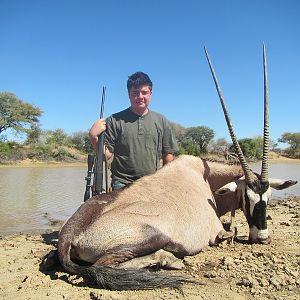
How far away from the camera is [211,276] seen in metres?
3.58

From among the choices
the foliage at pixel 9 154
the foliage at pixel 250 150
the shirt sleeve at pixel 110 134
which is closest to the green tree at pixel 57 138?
the foliage at pixel 9 154

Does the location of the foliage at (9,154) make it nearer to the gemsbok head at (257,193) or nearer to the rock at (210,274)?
the gemsbok head at (257,193)

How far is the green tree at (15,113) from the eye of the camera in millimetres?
41594

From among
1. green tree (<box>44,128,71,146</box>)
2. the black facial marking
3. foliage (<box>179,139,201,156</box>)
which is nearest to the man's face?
the black facial marking

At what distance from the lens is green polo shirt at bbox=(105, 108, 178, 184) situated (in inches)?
216

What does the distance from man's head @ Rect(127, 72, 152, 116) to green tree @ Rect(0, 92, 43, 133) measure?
3784cm

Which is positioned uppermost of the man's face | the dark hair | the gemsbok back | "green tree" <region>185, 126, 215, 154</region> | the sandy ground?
"green tree" <region>185, 126, 215, 154</region>

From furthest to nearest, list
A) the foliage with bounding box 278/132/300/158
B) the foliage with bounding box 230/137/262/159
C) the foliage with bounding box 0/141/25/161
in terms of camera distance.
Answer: the foliage with bounding box 278/132/300/158 → the foliage with bounding box 0/141/25/161 → the foliage with bounding box 230/137/262/159

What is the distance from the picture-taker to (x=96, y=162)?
17.6 feet

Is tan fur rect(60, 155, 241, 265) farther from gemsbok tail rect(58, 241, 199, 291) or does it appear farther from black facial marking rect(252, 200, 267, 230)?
black facial marking rect(252, 200, 267, 230)

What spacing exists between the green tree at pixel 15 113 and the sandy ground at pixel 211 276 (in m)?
38.9

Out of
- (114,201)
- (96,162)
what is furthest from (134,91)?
(114,201)

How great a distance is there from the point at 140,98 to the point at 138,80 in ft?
0.81

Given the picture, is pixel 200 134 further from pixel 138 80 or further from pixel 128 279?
pixel 128 279
